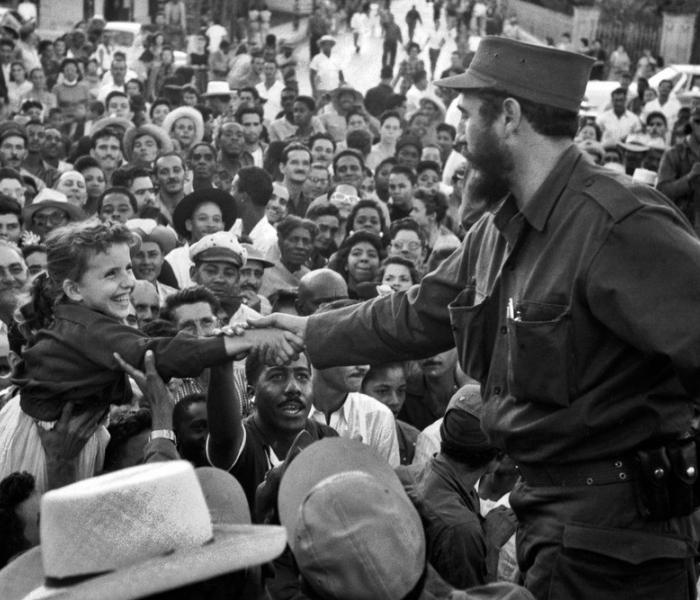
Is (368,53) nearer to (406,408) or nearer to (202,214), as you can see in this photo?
(202,214)

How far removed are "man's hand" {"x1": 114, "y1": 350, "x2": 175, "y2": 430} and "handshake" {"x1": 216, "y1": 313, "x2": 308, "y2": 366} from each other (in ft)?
0.95

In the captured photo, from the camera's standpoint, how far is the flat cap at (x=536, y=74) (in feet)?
13.0

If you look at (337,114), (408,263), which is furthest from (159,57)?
(408,263)

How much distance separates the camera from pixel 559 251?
3844mm

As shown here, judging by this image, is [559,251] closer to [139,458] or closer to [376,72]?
[139,458]

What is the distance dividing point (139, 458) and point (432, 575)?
2510mm

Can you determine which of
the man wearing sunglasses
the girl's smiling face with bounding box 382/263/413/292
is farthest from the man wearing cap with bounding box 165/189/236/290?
the man wearing sunglasses

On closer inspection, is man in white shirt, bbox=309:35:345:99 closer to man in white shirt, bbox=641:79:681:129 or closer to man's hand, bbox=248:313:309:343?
man in white shirt, bbox=641:79:681:129

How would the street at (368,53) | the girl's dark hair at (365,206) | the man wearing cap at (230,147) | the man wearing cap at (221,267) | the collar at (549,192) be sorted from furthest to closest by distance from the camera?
the street at (368,53)
the man wearing cap at (230,147)
the girl's dark hair at (365,206)
the man wearing cap at (221,267)
the collar at (549,192)

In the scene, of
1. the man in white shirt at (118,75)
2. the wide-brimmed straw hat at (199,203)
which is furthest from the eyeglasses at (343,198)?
the man in white shirt at (118,75)

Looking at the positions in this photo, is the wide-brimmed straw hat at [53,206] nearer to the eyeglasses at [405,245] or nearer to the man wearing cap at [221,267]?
the man wearing cap at [221,267]

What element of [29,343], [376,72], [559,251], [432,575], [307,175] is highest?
[559,251]

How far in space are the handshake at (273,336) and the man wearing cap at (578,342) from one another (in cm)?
89

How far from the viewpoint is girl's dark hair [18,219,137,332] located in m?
4.99
